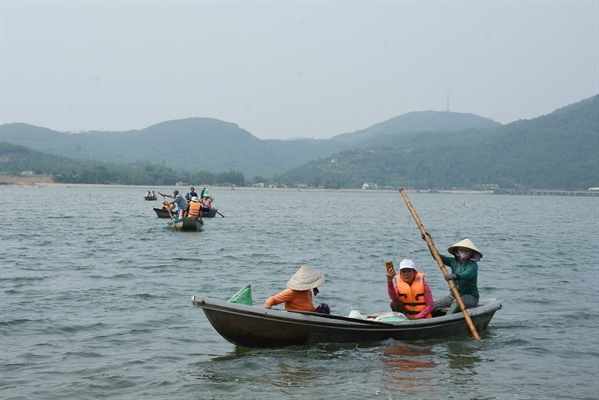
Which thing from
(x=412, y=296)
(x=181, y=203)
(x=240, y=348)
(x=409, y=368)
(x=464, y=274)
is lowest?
(x=409, y=368)

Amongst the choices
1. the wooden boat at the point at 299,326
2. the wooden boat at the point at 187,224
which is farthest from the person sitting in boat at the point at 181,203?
the wooden boat at the point at 299,326

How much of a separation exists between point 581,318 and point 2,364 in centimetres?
1240

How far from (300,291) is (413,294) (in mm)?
2307

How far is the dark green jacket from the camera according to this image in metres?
13.5

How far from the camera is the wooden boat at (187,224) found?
36.6 metres

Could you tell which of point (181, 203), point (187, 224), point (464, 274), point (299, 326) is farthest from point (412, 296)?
point (187, 224)

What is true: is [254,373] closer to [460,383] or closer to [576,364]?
[460,383]

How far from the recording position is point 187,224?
37.0 metres

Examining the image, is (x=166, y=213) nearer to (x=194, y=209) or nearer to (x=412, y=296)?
(x=194, y=209)

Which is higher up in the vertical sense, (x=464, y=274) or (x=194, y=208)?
(x=194, y=208)

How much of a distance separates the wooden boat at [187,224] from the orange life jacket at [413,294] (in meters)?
24.1

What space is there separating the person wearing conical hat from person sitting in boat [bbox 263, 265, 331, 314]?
2.52 metres

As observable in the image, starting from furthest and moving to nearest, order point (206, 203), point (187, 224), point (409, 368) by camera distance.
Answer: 1. point (206, 203)
2. point (187, 224)
3. point (409, 368)

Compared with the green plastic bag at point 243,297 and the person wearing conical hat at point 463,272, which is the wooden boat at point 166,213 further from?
the green plastic bag at point 243,297
